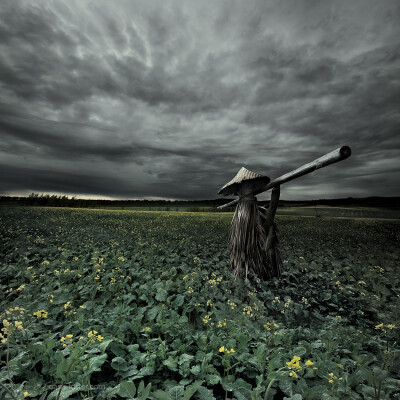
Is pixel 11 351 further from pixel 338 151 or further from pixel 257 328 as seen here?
pixel 338 151

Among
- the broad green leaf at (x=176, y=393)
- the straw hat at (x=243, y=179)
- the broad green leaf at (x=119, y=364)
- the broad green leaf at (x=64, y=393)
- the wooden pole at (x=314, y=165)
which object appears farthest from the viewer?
the straw hat at (x=243, y=179)

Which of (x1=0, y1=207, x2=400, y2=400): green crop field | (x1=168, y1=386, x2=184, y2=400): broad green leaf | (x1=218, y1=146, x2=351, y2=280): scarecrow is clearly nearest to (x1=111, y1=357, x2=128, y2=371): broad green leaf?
(x1=0, y1=207, x2=400, y2=400): green crop field

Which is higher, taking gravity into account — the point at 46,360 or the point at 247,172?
the point at 247,172

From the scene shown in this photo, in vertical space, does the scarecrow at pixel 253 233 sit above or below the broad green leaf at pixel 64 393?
above

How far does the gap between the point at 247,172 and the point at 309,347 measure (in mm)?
3829

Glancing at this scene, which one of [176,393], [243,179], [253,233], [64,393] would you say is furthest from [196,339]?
[243,179]

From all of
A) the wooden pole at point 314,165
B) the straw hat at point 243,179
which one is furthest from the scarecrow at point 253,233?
the wooden pole at point 314,165

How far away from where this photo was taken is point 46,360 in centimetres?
228

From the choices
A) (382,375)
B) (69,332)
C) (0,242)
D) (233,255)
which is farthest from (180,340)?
(0,242)

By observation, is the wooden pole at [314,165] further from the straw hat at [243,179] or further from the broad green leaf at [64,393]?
the broad green leaf at [64,393]

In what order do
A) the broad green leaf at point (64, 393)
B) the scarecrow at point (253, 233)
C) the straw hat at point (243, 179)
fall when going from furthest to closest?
the scarecrow at point (253, 233)
the straw hat at point (243, 179)
the broad green leaf at point (64, 393)

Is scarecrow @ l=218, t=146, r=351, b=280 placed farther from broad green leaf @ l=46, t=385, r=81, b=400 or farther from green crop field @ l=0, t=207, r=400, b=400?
broad green leaf @ l=46, t=385, r=81, b=400

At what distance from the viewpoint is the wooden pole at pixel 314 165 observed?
3.20 meters

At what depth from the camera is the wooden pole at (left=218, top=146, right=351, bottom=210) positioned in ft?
10.5
